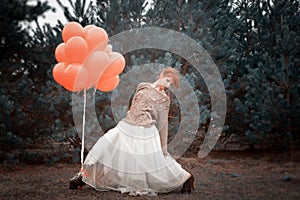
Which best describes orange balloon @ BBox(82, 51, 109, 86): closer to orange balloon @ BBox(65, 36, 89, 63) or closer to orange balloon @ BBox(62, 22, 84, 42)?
orange balloon @ BBox(65, 36, 89, 63)

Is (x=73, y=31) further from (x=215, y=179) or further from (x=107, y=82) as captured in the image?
(x=215, y=179)

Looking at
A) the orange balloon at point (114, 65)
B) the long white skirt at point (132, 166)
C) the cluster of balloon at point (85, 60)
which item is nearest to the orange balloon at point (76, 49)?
the cluster of balloon at point (85, 60)

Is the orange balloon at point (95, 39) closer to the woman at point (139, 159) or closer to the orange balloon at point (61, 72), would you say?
the orange balloon at point (61, 72)

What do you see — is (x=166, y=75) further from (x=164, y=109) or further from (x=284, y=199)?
(x=284, y=199)

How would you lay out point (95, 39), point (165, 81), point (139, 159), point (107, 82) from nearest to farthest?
point (139, 159) < point (165, 81) < point (95, 39) < point (107, 82)

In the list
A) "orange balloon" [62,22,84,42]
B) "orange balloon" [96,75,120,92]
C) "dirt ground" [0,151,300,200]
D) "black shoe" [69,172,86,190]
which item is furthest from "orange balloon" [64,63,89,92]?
"dirt ground" [0,151,300,200]

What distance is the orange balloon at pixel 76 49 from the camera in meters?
4.02

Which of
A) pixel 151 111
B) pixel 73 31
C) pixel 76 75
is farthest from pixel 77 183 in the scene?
pixel 73 31

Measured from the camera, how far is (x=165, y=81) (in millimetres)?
3916

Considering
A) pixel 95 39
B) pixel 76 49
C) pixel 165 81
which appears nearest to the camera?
pixel 165 81

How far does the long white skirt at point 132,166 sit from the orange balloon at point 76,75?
808 mm

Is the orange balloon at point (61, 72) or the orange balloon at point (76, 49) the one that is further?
the orange balloon at point (61, 72)

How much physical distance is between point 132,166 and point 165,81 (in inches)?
39.2

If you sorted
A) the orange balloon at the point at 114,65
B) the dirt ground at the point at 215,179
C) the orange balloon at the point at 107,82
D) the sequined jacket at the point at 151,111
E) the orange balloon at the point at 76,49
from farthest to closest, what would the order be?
the orange balloon at the point at 107,82 < the orange balloon at the point at 114,65 < the orange balloon at the point at 76,49 < the sequined jacket at the point at 151,111 < the dirt ground at the point at 215,179
